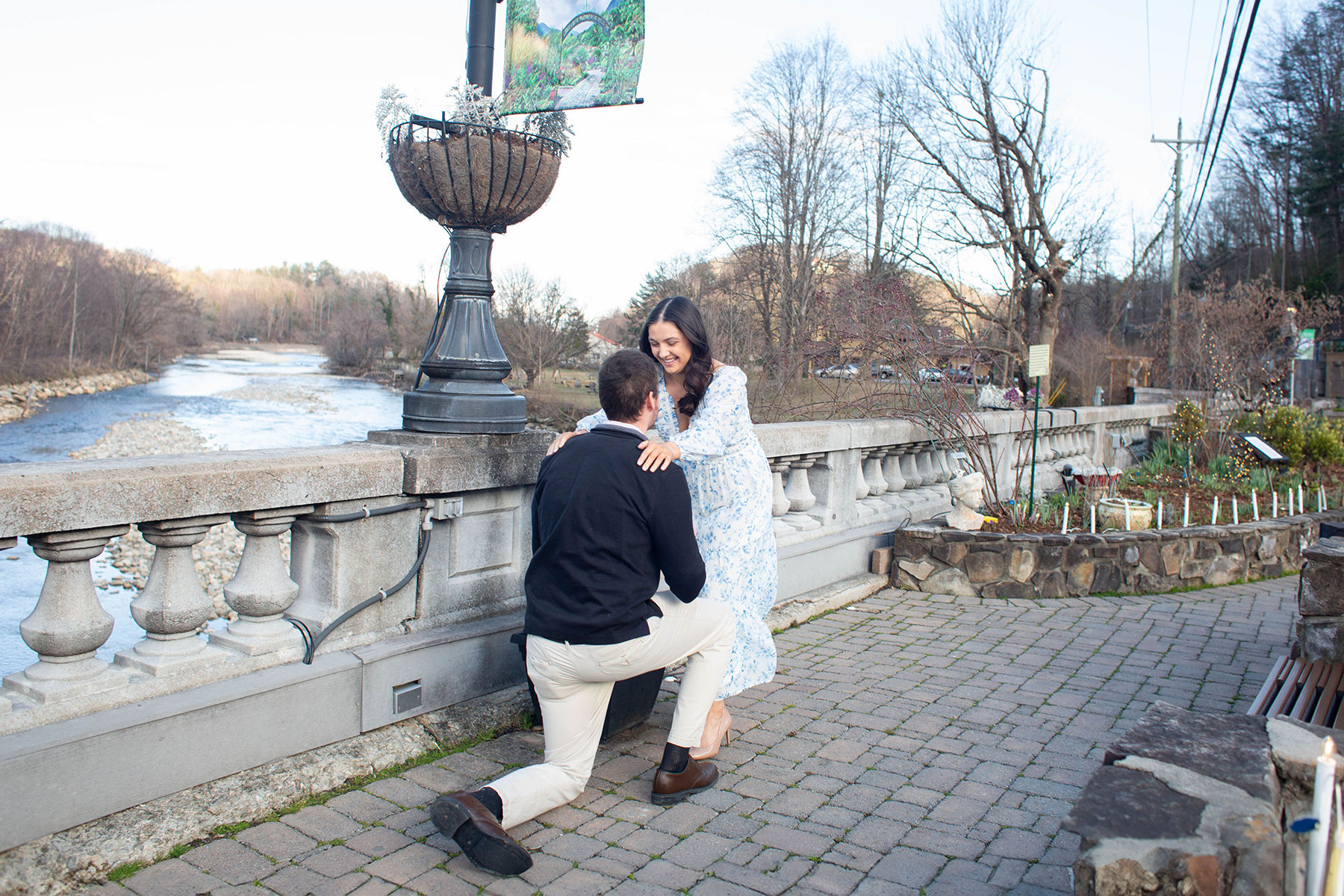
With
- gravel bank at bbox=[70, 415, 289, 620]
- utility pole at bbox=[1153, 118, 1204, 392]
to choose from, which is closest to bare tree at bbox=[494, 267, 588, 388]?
gravel bank at bbox=[70, 415, 289, 620]

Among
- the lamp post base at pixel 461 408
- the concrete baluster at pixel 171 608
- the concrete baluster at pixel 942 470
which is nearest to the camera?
the concrete baluster at pixel 171 608

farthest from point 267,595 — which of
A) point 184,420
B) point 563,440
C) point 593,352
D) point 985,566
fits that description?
point 593,352

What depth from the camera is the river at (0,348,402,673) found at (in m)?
10.3

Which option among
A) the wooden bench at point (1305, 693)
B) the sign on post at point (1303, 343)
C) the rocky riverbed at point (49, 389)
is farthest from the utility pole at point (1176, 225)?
the rocky riverbed at point (49, 389)

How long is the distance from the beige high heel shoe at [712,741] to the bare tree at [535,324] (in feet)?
109

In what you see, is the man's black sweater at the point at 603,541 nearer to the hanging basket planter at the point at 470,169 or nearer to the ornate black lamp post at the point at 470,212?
the ornate black lamp post at the point at 470,212

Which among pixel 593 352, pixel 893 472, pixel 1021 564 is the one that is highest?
pixel 593 352

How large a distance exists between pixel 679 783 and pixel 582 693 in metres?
0.53

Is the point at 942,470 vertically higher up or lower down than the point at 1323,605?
higher up

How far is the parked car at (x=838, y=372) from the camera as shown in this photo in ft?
32.2

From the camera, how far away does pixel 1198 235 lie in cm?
5275

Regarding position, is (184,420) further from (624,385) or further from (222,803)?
(624,385)

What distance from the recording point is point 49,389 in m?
42.7

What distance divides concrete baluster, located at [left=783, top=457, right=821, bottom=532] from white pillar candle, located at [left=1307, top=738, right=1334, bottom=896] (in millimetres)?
4395
